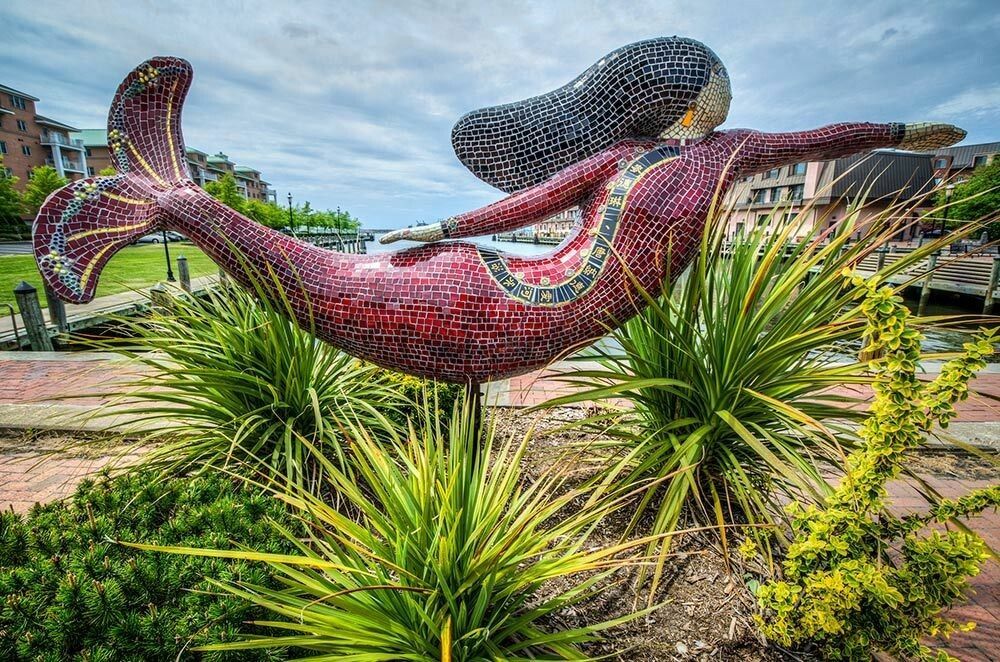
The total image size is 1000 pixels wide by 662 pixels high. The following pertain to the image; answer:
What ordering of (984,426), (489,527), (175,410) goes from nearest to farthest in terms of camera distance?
(489,527) < (175,410) < (984,426)

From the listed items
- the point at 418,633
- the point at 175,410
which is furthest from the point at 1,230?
the point at 418,633

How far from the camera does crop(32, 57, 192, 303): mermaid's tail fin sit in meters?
1.89

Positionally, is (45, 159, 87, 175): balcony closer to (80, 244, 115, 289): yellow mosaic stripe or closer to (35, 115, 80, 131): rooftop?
(35, 115, 80, 131): rooftop

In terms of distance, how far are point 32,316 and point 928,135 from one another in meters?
10.0

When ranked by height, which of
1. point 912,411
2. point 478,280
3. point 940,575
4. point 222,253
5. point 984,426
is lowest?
point 984,426

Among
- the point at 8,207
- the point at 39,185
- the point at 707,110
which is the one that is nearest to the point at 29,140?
the point at 39,185

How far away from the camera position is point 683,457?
1.88 m

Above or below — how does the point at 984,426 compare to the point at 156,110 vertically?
A: below

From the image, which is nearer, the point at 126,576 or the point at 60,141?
the point at 126,576

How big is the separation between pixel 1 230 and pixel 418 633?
4287cm

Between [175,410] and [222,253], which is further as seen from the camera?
[175,410]

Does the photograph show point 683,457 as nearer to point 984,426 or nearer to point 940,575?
point 940,575

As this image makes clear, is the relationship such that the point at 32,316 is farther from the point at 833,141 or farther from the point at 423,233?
the point at 833,141

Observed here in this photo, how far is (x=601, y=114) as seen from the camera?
2068 mm
